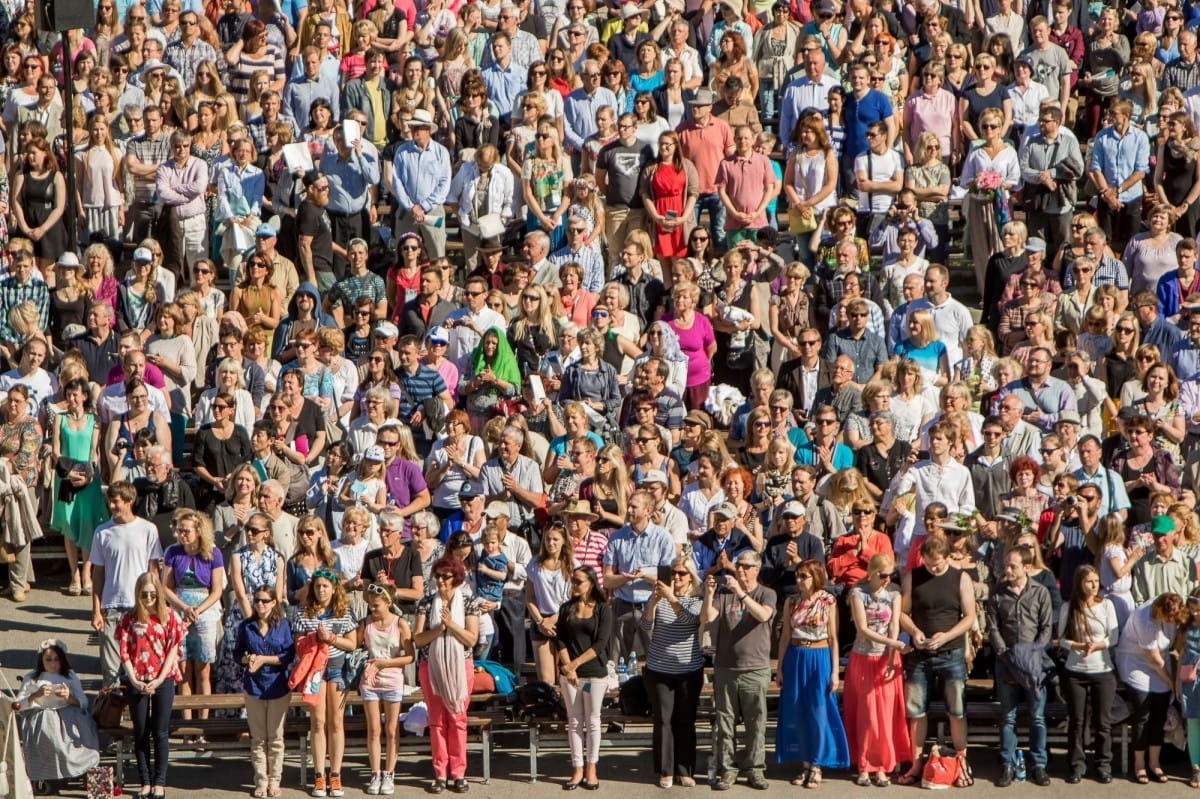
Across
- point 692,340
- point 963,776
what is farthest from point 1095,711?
point 692,340

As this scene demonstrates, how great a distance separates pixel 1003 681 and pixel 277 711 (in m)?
4.42

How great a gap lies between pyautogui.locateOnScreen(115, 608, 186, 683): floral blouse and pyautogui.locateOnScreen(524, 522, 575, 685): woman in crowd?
2.21m

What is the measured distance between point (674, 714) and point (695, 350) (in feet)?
12.6

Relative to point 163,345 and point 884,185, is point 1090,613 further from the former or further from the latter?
point 163,345

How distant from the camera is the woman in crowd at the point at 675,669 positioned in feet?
48.5

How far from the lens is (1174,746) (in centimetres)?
1509

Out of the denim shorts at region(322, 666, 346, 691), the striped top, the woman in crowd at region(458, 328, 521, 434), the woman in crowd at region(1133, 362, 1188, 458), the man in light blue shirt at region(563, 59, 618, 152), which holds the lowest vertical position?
the denim shorts at region(322, 666, 346, 691)

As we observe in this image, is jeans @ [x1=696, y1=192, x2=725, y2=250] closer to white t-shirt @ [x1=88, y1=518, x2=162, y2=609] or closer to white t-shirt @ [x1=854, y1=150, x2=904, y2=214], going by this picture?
white t-shirt @ [x1=854, y1=150, x2=904, y2=214]

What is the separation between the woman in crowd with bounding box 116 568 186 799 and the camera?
14742mm

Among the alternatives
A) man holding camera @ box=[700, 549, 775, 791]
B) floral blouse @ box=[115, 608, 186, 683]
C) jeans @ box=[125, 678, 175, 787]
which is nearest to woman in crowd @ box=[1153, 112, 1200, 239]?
man holding camera @ box=[700, 549, 775, 791]

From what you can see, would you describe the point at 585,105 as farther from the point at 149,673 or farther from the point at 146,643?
the point at 149,673

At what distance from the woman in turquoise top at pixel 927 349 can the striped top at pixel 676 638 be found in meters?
3.62

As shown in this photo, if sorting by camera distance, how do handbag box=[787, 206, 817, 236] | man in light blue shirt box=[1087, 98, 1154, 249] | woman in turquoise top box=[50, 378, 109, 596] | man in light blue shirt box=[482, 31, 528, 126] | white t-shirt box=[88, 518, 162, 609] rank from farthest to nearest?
man in light blue shirt box=[482, 31, 528, 126] → man in light blue shirt box=[1087, 98, 1154, 249] → handbag box=[787, 206, 817, 236] → woman in turquoise top box=[50, 378, 109, 596] → white t-shirt box=[88, 518, 162, 609]

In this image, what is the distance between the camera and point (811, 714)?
14.8m
